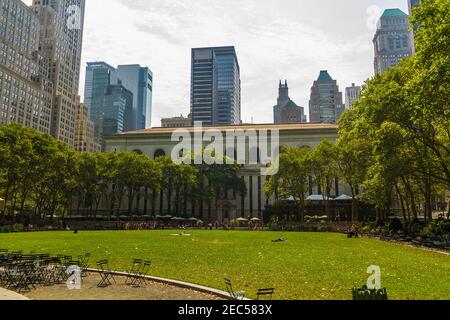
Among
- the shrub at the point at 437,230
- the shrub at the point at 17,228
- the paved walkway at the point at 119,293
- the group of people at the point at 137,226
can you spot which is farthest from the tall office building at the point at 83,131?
the paved walkway at the point at 119,293

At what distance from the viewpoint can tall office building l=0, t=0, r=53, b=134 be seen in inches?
4803

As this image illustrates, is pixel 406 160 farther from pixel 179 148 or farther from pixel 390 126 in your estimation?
pixel 179 148

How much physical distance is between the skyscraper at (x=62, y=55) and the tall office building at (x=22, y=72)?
3977mm

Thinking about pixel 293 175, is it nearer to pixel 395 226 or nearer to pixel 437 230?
pixel 395 226

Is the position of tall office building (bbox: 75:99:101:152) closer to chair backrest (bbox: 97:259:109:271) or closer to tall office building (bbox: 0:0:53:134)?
tall office building (bbox: 0:0:53:134)

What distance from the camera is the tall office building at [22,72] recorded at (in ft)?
400

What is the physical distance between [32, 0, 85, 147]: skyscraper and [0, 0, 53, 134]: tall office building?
157 inches

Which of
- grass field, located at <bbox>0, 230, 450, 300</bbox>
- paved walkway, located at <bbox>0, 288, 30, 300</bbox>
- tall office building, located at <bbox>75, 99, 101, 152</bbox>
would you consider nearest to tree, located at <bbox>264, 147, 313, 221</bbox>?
grass field, located at <bbox>0, 230, 450, 300</bbox>

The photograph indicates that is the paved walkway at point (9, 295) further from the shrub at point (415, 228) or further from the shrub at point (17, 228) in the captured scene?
the shrub at point (17, 228)

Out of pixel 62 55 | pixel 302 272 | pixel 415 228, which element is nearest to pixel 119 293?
pixel 302 272

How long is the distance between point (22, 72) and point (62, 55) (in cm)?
3291
